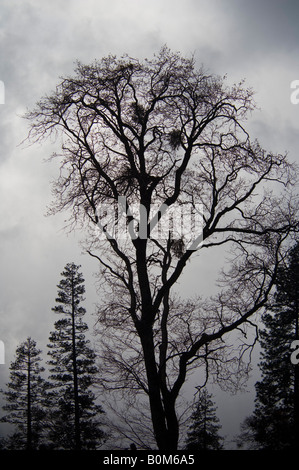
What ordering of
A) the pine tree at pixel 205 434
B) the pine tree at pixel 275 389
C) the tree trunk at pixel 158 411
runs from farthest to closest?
the pine tree at pixel 205 434 < the pine tree at pixel 275 389 < the tree trunk at pixel 158 411

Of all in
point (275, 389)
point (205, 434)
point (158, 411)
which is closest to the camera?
point (158, 411)

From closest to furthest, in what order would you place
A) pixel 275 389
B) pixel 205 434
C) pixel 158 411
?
pixel 158 411 → pixel 275 389 → pixel 205 434

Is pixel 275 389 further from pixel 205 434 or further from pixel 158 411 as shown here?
pixel 158 411

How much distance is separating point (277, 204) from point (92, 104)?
222 inches

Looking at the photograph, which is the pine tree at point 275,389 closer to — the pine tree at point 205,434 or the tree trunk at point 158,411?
the pine tree at point 205,434

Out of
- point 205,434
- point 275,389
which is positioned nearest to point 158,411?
point 275,389

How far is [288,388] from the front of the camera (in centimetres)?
2761

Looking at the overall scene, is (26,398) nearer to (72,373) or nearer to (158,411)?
(72,373)

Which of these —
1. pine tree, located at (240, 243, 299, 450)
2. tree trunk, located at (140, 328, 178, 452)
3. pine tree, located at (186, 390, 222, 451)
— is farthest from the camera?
pine tree, located at (186, 390, 222, 451)

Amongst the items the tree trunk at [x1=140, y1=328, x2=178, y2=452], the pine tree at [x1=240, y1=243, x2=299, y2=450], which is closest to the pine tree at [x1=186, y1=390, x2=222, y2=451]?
the pine tree at [x1=240, y1=243, x2=299, y2=450]

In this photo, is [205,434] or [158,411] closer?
[158,411]

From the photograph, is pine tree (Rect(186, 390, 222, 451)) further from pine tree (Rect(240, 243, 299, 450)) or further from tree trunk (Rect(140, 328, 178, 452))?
tree trunk (Rect(140, 328, 178, 452))

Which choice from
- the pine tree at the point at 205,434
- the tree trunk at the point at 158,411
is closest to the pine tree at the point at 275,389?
the pine tree at the point at 205,434
